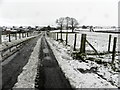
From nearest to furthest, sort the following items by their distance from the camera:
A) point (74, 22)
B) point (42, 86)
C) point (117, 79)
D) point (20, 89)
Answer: point (20, 89) < point (42, 86) < point (117, 79) < point (74, 22)

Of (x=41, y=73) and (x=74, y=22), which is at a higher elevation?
(x=74, y=22)

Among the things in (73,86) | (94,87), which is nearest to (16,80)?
(73,86)

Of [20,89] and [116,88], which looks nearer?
[20,89]

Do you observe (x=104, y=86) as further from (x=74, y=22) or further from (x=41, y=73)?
(x=74, y=22)

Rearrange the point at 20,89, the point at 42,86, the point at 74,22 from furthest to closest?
the point at 74,22 < the point at 42,86 < the point at 20,89

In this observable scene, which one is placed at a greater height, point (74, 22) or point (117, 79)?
point (74, 22)

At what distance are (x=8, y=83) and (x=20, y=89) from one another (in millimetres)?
872

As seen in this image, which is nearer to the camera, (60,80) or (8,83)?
(8,83)

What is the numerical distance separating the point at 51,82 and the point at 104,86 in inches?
75.5

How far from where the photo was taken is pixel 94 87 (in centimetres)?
577

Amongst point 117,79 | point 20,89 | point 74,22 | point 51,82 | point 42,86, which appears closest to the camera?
point 20,89

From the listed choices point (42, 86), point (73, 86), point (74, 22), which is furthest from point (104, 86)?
point (74, 22)

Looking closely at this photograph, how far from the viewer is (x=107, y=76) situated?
24.2 feet

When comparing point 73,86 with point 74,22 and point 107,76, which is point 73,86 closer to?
point 107,76
